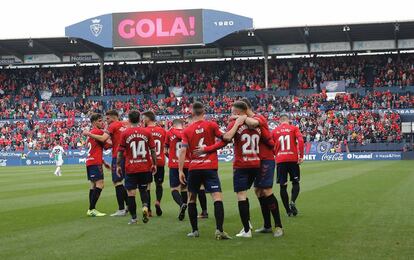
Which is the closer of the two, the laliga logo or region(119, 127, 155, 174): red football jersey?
region(119, 127, 155, 174): red football jersey

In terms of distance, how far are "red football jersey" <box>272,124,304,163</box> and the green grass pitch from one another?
1.26 m

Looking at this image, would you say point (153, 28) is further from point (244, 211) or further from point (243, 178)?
point (244, 211)

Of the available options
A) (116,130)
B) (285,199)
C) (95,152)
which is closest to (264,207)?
(285,199)

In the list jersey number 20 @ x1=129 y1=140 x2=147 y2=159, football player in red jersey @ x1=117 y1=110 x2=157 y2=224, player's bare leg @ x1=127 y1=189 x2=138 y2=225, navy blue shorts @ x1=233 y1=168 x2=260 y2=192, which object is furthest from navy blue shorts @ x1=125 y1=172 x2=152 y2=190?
navy blue shorts @ x1=233 y1=168 x2=260 y2=192

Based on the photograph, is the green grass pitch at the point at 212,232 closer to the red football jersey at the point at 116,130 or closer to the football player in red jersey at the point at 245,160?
the football player in red jersey at the point at 245,160

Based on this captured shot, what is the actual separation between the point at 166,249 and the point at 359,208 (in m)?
6.68

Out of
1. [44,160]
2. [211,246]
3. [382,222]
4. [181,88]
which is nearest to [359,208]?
[382,222]

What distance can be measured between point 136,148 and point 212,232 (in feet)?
7.60

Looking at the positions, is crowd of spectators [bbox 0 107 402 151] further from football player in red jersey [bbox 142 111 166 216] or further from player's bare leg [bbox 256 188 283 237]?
player's bare leg [bbox 256 188 283 237]

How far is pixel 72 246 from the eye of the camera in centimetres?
996

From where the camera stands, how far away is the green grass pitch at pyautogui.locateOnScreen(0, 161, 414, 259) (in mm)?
9188

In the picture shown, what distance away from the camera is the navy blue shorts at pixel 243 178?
34.8 ft

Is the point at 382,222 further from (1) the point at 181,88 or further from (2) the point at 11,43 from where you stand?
(2) the point at 11,43

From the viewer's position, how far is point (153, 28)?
57438 mm
